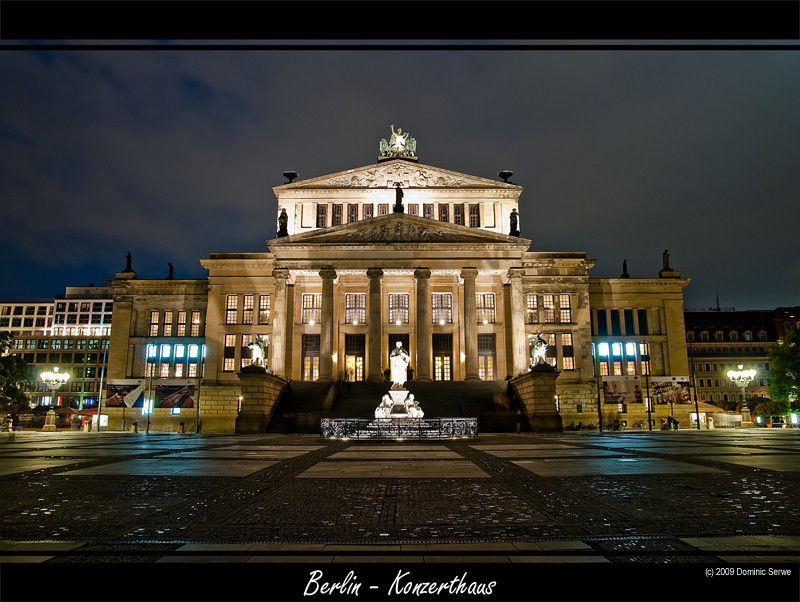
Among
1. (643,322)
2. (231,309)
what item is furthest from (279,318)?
(643,322)

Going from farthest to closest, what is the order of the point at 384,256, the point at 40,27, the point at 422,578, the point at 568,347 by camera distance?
1. the point at 568,347
2. the point at 384,256
3. the point at 422,578
4. the point at 40,27

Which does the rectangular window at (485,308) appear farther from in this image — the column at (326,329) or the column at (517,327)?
the column at (326,329)

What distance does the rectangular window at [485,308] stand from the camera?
58375mm

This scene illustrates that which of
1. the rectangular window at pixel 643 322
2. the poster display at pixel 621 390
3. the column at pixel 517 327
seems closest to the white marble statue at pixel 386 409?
the column at pixel 517 327

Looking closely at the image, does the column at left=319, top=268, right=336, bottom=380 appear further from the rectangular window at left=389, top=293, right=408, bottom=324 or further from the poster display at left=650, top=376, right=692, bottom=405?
the poster display at left=650, top=376, right=692, bottom=405

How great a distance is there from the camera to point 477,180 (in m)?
61.5

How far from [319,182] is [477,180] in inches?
645

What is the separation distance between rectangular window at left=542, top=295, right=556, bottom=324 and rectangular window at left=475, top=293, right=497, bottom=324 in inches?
216

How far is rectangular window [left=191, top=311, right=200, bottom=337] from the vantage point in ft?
209

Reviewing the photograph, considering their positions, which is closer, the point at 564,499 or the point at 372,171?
the point at 564,499

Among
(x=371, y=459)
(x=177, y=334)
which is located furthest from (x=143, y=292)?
(x=371, y=459)

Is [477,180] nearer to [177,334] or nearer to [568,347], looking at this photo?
[568,347]

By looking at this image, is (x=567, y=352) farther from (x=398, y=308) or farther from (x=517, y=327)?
(x=398, y=308)

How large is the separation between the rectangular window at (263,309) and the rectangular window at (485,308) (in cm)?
2111
